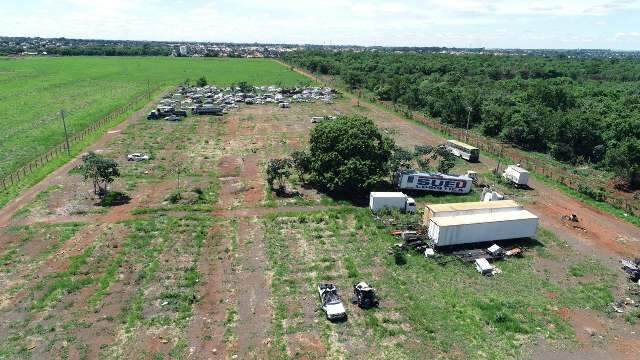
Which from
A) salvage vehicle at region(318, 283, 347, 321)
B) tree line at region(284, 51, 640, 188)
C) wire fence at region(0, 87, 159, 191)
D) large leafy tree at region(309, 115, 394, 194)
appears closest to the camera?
salvage vehicle at region(318, 283, 347, 321)

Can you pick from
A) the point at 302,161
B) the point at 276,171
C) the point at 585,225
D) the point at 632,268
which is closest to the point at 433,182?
the point at 302,161

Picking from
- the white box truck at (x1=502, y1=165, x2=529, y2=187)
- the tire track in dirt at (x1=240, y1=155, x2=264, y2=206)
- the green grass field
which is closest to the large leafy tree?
the tire track in dirt at (x1=240, y1=155, x2=264, y2=206)

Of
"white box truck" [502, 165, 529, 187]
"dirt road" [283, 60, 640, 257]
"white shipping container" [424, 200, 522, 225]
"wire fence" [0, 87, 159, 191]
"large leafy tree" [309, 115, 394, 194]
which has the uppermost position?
"large leafy tree" [309, 115, 394, 194]

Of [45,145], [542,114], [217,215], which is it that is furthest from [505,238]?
[45,145]

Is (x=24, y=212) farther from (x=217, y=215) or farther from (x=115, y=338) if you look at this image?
(x=115, y=338)

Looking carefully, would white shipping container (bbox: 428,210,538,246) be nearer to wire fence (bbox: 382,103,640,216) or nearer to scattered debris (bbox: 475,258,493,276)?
scattered debris (bbox: 475,258,493,276)

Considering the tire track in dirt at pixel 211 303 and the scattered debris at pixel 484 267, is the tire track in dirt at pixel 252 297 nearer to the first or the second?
the tire track in dirt at pixel 211 303

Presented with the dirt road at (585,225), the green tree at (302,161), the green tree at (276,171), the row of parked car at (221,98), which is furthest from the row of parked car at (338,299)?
the row of parked car at (221,98)
